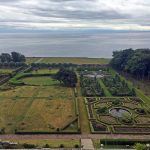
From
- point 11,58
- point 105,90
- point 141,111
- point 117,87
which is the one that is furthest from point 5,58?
point 141,111

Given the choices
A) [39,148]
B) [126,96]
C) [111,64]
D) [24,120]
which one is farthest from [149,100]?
[111,64]

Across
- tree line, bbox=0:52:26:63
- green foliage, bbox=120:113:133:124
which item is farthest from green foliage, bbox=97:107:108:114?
tree line, bbox=0:52:26:63

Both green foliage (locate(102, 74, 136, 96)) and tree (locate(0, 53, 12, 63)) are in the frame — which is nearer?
green foliage (locate(102, 74, 136, 96))

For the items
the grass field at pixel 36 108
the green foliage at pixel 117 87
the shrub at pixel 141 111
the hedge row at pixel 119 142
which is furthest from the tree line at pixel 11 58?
the hedge row at pixel 119 142

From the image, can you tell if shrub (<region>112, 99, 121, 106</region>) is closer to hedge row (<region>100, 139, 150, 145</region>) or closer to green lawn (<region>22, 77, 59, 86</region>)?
hedge row (<region>100, 139, 150, 145</region>)

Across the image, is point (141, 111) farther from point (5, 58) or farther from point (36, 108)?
point (5, 58)

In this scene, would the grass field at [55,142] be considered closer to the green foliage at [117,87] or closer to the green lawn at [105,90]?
the green lawn at [105,90]
